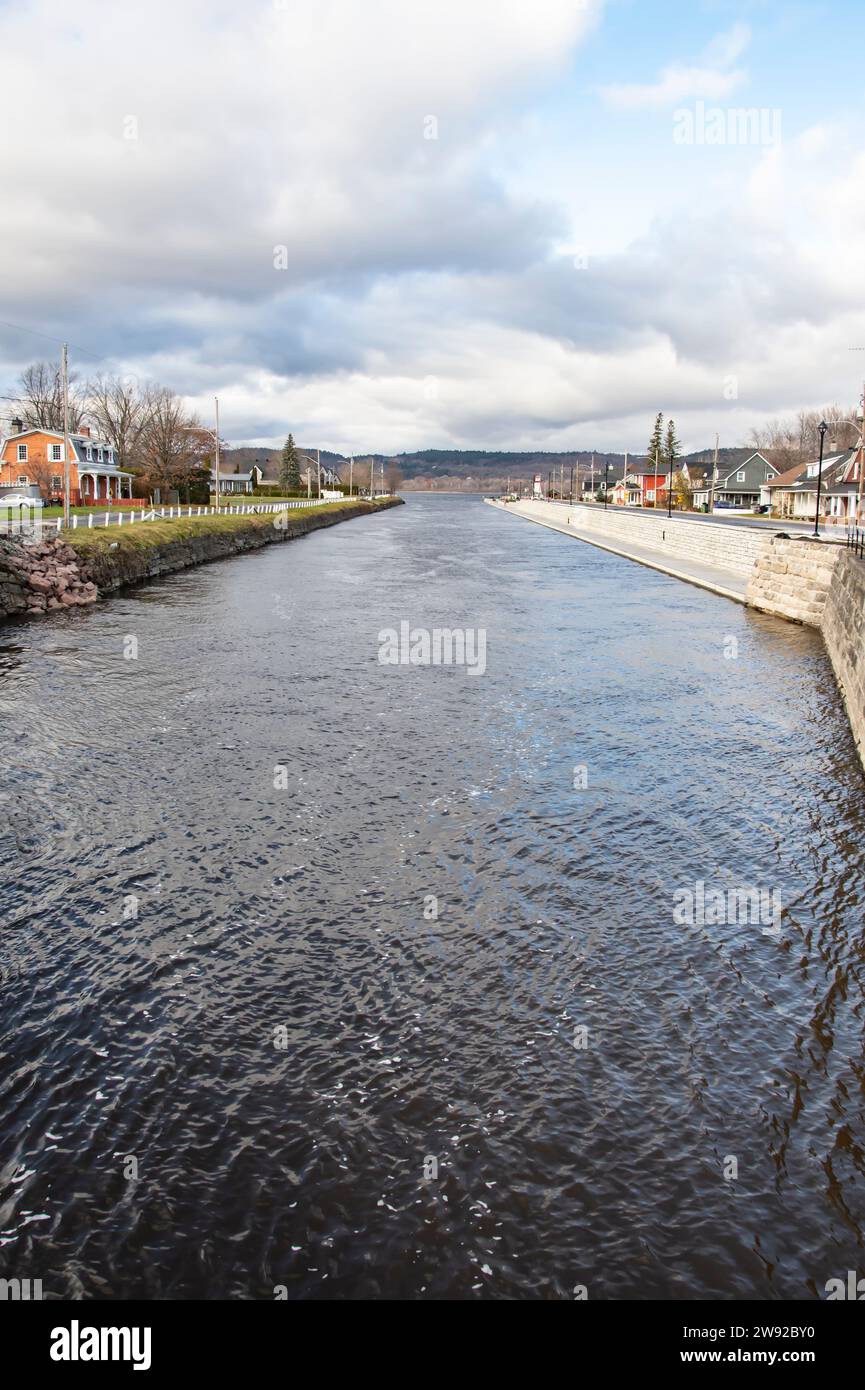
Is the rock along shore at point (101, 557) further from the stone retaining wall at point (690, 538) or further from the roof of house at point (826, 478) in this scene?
the roof of house at point (826, 478)

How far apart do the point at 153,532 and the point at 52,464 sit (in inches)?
1597

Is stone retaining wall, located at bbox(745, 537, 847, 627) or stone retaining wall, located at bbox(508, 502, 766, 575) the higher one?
stone retaining wall, located at bbox(508, 502, 766, 575)

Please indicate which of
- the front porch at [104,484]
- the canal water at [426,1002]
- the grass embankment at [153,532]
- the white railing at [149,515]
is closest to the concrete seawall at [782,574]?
the canal water at [426,1002]

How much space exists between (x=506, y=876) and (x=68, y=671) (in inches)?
564

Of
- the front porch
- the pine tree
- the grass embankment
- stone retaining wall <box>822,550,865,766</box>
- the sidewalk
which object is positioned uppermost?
the pine tree

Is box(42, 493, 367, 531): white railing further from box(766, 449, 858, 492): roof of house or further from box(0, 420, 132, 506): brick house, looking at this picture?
box(766, 449, 858, 492): roof of house

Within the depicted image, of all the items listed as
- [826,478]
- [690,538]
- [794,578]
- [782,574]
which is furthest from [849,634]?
[826,478]

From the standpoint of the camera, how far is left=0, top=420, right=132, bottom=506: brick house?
252 feet

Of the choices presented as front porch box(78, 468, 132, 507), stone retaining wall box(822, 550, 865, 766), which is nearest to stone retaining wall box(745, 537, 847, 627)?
stone retaining wall box(822, 550, 865, 766)

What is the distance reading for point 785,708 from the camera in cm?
1969

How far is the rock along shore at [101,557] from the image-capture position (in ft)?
104

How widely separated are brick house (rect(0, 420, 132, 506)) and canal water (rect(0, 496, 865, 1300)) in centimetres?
6423

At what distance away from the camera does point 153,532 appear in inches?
1805
